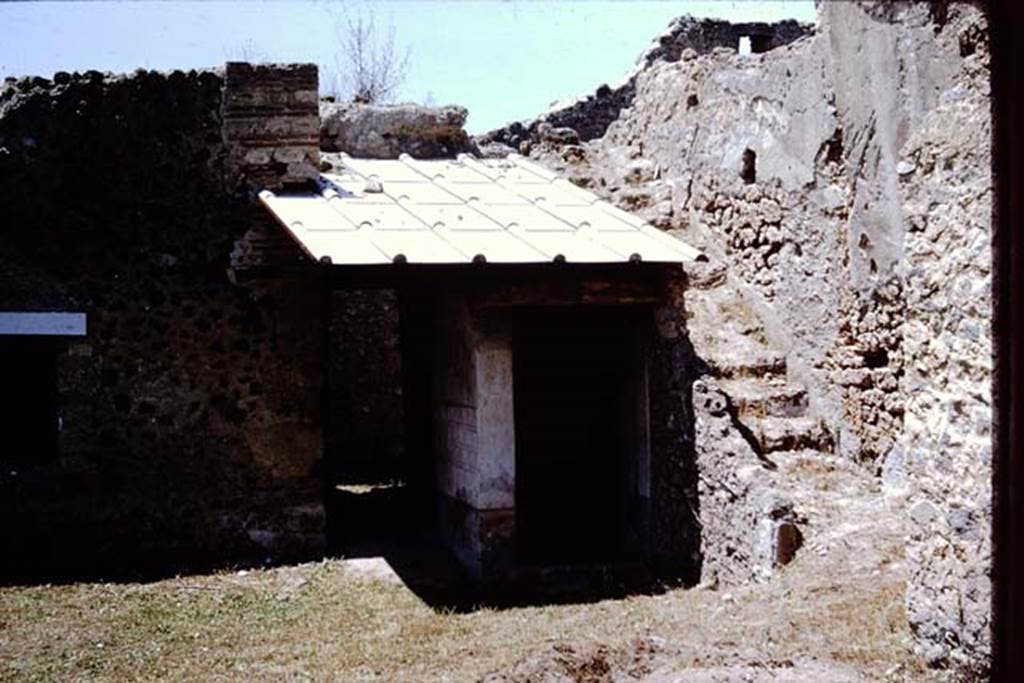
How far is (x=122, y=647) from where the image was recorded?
20.4 ft

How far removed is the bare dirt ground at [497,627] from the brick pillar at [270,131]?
315 centimetres

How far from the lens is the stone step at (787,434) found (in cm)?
723

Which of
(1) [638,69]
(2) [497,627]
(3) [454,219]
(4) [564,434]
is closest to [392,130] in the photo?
(3) [454,219]

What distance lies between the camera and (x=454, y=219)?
7895 mm

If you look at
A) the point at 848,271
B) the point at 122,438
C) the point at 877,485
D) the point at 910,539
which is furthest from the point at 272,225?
the point at 910,539

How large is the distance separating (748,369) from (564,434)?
2115 millimetres

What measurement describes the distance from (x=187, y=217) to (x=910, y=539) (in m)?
6.08

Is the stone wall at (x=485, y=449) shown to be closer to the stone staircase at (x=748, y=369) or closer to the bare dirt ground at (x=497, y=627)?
Result: the bare dirt ground at (x=497, y=627)

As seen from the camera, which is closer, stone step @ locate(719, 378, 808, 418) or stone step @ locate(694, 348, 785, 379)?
stone step @ locate(719, 378, 808, 418)

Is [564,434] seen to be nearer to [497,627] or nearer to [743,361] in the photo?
[743,361]

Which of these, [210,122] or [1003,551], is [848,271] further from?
[210,122]

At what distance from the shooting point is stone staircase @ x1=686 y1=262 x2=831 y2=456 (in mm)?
7332

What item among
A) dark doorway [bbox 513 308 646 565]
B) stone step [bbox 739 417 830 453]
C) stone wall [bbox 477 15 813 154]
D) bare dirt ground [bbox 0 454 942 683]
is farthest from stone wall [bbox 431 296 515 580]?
stone wall [bbox 477 15 813 154]

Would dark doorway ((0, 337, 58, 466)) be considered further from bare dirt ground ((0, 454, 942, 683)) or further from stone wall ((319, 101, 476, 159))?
stone wall ((319, 101, 476, 159))
